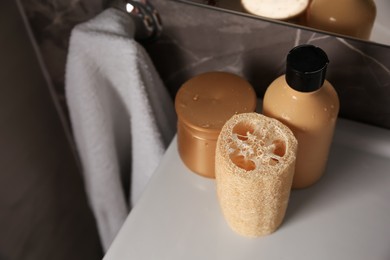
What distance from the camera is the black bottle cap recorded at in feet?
1.79

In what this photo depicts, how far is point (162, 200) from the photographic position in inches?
26.5

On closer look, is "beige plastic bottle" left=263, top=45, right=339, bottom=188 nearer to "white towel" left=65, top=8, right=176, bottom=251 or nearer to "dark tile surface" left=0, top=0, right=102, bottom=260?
"white towel" left=65, top=8, right=176, bottom=251

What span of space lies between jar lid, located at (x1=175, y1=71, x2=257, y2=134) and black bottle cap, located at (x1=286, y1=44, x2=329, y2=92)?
99 millimetres

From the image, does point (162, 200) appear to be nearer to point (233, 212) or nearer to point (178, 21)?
point (233, 212)

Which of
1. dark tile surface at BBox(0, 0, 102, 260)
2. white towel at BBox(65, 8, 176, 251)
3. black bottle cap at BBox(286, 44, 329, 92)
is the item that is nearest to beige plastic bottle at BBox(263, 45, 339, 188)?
black bottle cap at BBox(286, 44, 329, 92)

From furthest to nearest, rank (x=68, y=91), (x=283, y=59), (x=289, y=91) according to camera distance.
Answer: (x=68, y=91)
(x=283, y=59)
(x=289, y=91)

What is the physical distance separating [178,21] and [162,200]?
0.82ft

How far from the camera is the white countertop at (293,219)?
622 millimetres

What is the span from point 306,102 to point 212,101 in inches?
5.0

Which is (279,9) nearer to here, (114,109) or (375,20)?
(375,20)

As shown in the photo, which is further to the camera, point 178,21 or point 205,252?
point 178,21

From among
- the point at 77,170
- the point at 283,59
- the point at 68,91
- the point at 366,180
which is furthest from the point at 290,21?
the point at 77,170

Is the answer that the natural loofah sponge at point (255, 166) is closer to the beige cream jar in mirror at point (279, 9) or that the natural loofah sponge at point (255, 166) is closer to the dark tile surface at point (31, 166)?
the beige cream jar in mirror at point (279, 9)

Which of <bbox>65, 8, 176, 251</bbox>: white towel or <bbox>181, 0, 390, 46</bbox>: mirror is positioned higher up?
<bbox>181, 0, 390, 46</bbox>: mirror
